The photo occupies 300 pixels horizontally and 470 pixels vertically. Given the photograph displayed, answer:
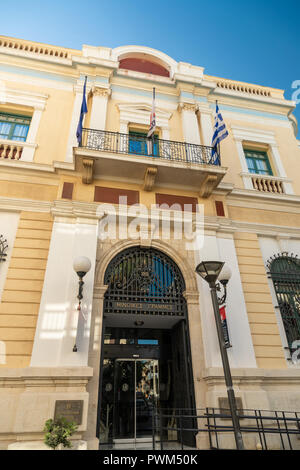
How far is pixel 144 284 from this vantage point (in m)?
7.44

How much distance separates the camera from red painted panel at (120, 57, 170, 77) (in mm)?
12211

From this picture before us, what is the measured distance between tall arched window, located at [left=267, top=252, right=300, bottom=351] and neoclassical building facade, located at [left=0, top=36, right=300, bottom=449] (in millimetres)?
35

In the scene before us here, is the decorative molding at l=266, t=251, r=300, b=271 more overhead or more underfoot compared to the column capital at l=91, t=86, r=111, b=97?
more underfoot

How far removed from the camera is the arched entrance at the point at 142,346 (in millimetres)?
7141

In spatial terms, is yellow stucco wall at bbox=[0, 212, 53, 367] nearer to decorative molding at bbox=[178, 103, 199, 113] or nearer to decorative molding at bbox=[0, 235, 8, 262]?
decorative molding at bbox=[0, 235, 8, 262]

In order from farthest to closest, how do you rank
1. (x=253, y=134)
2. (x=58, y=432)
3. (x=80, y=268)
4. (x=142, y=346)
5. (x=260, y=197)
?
(x=253, y=134), (x=260, y=197), (x=142, y=346), (x=80, y=268), (x=58, y=432)

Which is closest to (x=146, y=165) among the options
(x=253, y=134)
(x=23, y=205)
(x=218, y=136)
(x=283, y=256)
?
(x=218, y=136)

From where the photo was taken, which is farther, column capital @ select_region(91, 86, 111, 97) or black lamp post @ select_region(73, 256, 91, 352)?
column capital @ select_region(91, 86, 111, 97)

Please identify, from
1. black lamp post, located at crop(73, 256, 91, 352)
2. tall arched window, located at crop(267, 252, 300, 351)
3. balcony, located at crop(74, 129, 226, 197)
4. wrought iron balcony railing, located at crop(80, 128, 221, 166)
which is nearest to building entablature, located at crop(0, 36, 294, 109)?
wrought iron balcony railing, located at crop(80, 128, 221, 166)

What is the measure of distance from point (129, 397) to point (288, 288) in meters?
5.45

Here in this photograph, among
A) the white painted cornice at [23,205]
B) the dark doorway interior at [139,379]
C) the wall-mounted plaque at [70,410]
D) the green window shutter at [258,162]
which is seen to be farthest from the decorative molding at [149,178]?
the wall-mounted plaque at [70,410]

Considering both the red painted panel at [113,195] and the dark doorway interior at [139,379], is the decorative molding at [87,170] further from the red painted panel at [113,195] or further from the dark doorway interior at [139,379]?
the dark doorway interior at [139,379]

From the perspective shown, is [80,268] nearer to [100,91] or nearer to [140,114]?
[140,114]

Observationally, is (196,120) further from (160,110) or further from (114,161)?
(114,161)
